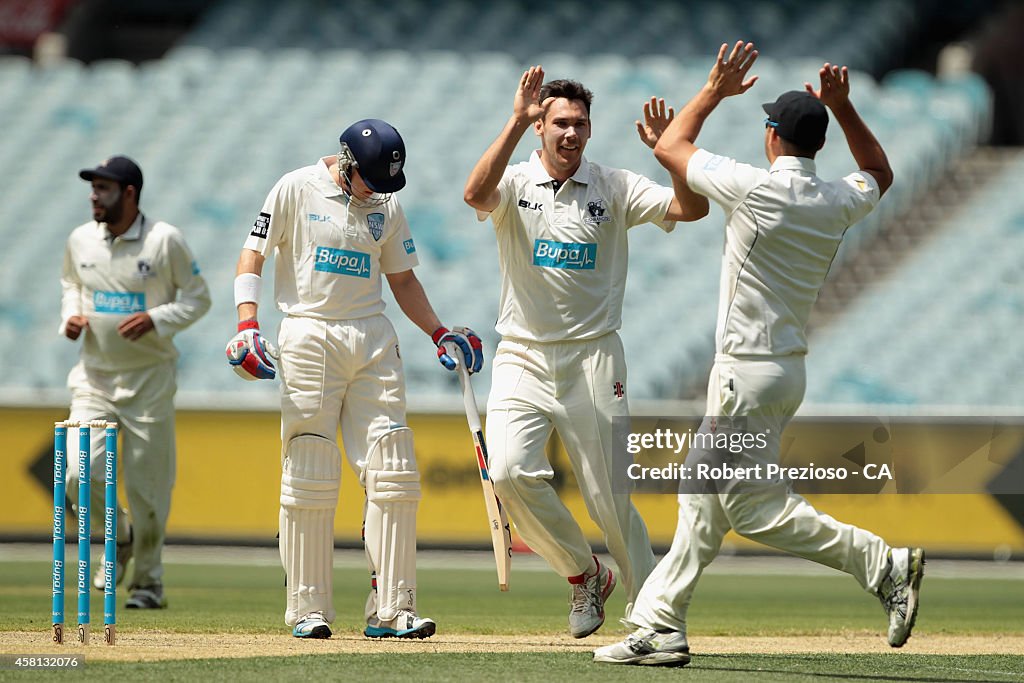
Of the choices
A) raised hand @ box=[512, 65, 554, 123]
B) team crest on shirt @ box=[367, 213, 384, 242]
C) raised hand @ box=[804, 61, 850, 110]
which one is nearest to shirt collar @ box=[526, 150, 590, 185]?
raised hand @ box=[512, 65, 554, 123]

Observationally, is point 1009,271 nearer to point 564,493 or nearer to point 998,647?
point 564,493

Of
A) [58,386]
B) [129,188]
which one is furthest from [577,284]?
[58,386]

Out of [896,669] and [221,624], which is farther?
[221,624]

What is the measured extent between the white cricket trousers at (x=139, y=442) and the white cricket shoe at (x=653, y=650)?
3.41m

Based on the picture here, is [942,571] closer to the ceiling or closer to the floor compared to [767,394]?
closer to the floor

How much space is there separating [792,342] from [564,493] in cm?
631

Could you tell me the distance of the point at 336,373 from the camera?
Answer: 6.11 metres

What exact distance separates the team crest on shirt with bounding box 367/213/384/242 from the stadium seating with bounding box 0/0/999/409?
7.33m

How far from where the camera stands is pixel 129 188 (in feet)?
26.2

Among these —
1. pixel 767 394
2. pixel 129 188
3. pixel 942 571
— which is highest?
pixel 129 188

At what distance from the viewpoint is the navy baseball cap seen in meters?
6.03

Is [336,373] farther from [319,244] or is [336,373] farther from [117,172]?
[117,172]

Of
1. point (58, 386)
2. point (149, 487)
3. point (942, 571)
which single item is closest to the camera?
point (149, 487)

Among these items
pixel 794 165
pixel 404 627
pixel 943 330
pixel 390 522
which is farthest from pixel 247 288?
pixel 943 330
